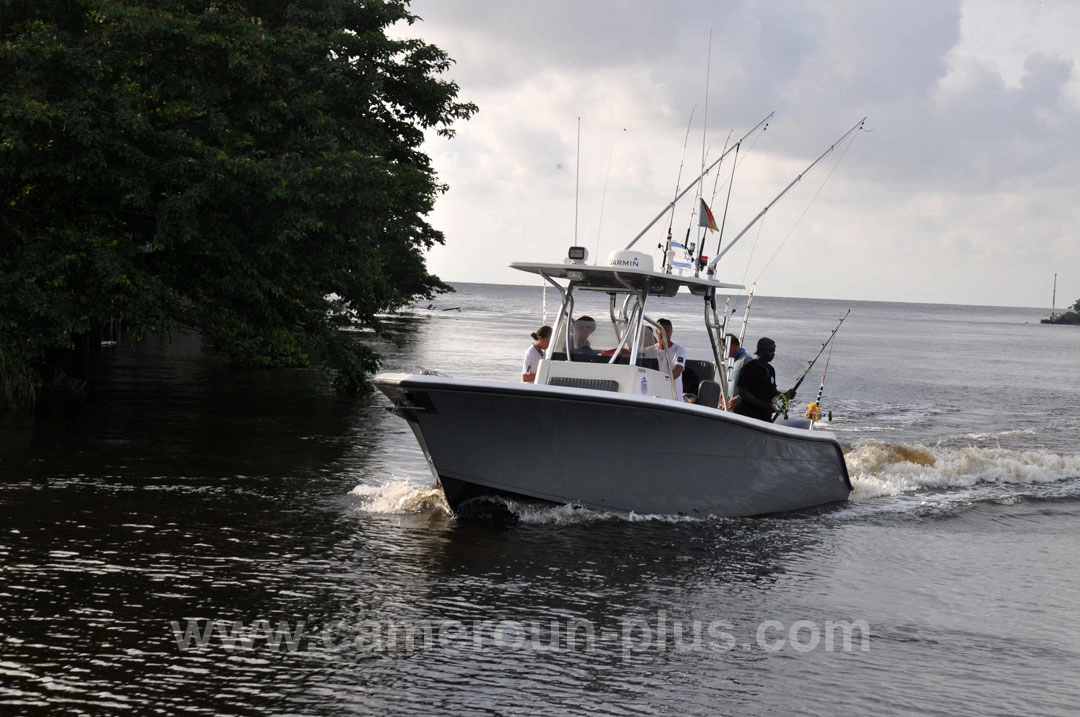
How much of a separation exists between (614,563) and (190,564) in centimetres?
367

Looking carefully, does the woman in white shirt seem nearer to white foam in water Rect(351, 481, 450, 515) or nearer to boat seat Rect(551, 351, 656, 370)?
boat seat Rect(551, 351, 656, 370)

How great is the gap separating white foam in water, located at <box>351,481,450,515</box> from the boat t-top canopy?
2.58 meters

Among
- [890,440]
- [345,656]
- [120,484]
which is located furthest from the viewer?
[890,440]

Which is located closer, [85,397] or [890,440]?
[85,397]

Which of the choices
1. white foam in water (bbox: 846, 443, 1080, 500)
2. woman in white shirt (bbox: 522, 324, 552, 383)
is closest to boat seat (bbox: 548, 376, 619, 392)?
woman in white shirt (bbox: 522, 324, 552, 383)

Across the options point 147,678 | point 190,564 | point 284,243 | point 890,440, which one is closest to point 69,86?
point 284,243

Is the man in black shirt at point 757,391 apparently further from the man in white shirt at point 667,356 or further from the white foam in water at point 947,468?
the white foam in water at point 947,468

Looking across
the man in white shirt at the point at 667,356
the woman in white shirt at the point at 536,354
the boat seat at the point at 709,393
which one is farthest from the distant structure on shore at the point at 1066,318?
the woman in white shirt at the point at 536,354

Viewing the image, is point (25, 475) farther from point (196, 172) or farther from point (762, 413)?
point (762, 413)

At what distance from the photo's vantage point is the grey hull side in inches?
443

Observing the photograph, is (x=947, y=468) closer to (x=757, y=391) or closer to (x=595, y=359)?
(x=757, y=391)

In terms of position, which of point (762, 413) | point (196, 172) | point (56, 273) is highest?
point (196, 172)

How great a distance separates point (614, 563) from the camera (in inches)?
420

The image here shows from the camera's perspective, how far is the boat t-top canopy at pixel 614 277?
40.1 feet
